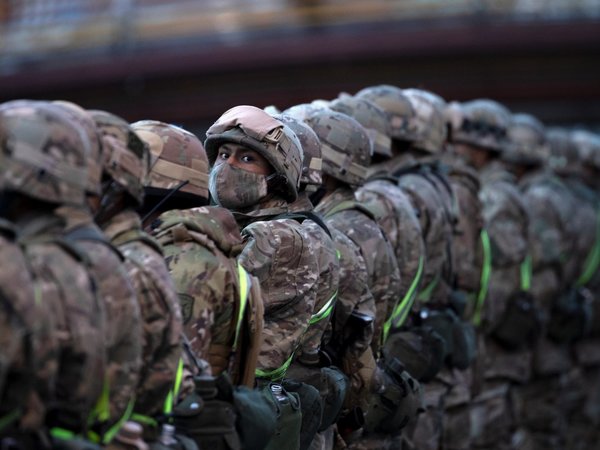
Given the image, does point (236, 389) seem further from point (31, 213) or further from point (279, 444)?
point (31, 213)

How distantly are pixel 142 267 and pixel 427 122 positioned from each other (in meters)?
5.96

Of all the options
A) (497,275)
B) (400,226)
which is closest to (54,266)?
(400,226)

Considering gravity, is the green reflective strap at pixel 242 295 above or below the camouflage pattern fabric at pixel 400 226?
above

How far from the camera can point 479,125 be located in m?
12.9

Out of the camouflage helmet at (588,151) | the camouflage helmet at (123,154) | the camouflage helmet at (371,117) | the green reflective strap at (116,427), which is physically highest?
the camouflage helmet at (123,154)

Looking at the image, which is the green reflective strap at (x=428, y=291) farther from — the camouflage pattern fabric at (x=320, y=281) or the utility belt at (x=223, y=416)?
the utility belt at (x=223, y=416)

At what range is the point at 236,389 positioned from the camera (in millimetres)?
6105

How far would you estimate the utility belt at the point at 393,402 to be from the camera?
877 centimetres

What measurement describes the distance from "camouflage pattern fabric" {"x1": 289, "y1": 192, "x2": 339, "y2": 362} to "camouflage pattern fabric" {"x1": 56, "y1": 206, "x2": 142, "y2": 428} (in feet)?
7.57

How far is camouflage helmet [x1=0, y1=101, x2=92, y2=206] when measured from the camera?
A: 4.75 metres

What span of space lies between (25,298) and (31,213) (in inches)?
17.6

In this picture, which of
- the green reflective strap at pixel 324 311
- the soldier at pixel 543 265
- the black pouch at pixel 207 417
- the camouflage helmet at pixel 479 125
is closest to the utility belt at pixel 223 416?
the black pouch at pixel 207 417

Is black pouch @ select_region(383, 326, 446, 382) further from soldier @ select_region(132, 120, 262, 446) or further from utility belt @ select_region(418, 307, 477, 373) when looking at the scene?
soldier @ select_region(132, 120, 262, 446)

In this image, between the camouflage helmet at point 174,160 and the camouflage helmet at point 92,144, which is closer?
the camouflage helmet at point 92,144
